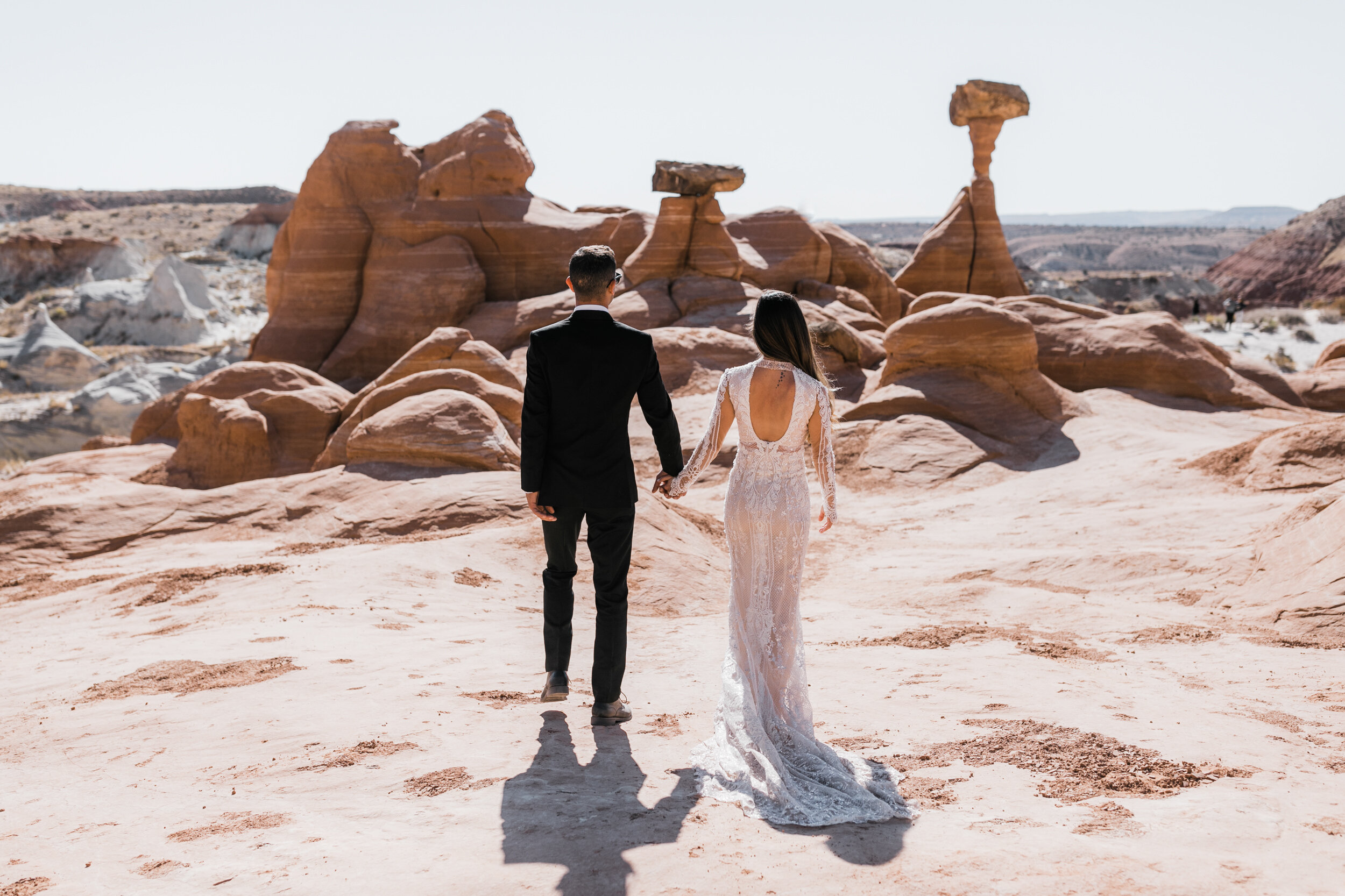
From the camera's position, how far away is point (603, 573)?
13.4 ft

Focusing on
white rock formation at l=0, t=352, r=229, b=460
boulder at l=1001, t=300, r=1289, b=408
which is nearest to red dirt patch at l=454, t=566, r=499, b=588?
boulder at l=1001, t=300, r=1289, b=408

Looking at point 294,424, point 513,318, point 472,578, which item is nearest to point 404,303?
point 513,318

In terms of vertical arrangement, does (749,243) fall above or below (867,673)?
above

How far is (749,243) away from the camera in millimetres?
23859

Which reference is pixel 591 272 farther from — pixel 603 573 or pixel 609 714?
pixel 609 714

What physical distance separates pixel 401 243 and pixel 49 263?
3589 cm

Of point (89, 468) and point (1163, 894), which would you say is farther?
point (89, 468)

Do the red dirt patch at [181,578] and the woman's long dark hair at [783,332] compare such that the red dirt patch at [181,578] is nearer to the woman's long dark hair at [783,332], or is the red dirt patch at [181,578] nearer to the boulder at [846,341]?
the woman's long dark hair at [783,332]

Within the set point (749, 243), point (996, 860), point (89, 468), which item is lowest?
point (89, 468)

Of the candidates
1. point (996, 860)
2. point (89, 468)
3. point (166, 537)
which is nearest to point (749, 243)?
point (89, 468)

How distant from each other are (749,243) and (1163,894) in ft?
72.7

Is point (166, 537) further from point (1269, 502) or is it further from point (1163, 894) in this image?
point (1269, 502)

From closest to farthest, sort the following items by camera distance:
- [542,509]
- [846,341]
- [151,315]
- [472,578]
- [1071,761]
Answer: [1071,761] → [542,509] → [472,578] → [846,341] → [151,315]

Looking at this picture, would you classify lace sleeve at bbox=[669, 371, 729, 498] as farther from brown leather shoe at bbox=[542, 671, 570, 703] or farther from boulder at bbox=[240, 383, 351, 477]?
boulder at bbox=[240, 383, 351, 477]
